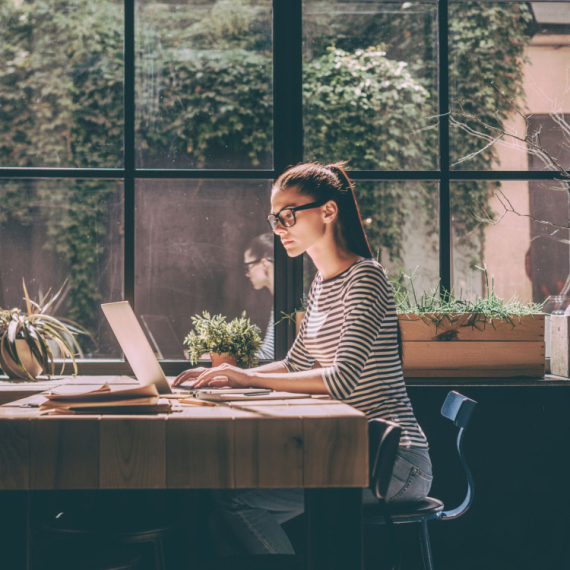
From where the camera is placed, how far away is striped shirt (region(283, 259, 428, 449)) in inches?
71.7

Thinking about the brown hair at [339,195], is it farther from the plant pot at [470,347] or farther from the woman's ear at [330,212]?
the plant pot at [470,347]

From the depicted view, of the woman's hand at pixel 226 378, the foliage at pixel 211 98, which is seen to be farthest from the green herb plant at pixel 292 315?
the woman's hand at pixel 226 378

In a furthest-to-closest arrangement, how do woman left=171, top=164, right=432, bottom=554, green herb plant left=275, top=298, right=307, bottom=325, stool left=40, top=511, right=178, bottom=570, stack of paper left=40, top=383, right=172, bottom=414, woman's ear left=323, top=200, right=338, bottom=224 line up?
green herb plant left=275, top=298, right=307, bottom=325 < woman's ear left=323, top=200, right=338, bottom=224 < woman left=171, top=164, right=432, bottom=554 < stool left=40, top=511, right=178, bottom=570 < stack of paper left=40, top=383, right=172, bottom=414

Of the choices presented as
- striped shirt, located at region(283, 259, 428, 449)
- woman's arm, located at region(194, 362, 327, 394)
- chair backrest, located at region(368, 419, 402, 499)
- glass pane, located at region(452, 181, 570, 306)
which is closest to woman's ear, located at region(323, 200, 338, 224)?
striped shirt, located at region(283, 259, 428, 449)

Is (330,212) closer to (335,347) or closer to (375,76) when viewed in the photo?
(335,347)

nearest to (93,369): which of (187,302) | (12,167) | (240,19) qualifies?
(187,302)

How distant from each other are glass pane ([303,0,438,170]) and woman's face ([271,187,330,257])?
3.24ft

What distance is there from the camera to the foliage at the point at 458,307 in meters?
2.71

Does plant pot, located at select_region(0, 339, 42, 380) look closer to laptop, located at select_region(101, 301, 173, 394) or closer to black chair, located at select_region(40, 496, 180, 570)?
black chair, located at select_region(40, 496, 180, 570)

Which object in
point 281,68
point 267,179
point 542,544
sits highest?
point 281,68

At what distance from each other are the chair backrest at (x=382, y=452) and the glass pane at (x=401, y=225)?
5.04 ft

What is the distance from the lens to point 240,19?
307 cm

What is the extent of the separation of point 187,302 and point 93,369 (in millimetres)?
530

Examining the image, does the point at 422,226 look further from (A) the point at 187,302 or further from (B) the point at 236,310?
(A) the point at 187,302
